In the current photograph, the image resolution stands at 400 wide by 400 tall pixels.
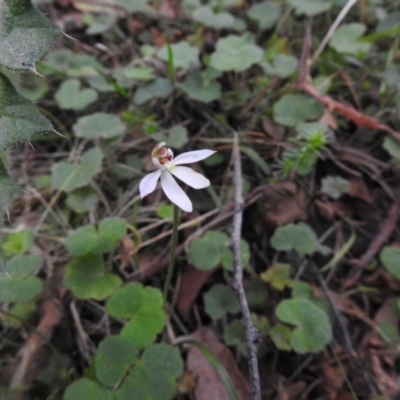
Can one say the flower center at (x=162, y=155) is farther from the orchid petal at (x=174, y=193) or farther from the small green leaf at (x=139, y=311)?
the small green leaf at (x=139, y=311)

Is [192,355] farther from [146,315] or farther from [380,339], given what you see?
[380,339]

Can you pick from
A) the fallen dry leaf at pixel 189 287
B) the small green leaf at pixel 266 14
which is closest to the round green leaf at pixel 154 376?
the fallen dry leaf at pixel 189 287

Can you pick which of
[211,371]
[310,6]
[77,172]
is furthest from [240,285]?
[310,6]

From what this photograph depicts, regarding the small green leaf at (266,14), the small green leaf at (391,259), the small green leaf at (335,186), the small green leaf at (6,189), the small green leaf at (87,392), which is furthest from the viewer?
the small green leaf at (266,14)

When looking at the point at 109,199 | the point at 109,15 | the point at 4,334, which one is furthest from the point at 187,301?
the point at 109,15

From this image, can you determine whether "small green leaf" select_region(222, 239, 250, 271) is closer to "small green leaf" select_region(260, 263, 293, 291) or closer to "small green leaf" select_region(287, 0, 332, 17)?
"small green leaf" select_region(260, 263, 293, 291)

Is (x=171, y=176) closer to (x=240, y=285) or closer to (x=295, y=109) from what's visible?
(x=240, y=285)
